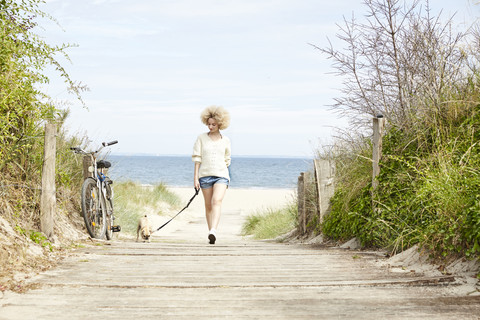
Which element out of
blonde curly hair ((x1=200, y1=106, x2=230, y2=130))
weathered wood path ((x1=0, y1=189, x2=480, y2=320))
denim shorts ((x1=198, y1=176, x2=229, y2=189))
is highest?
blonde curly hair ((x1=200, y1=106, x2=230, y2=130))

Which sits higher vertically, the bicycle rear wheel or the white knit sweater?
the white knit sweater

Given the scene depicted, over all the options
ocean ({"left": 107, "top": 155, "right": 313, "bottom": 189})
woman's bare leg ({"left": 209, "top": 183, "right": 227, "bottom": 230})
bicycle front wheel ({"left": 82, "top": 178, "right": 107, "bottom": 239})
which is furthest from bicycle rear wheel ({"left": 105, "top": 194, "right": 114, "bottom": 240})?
ocean ({"left": 107, "top": 155, "right": 313, "bottom": 189})

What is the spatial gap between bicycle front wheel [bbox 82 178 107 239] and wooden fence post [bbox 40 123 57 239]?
0.55 metres

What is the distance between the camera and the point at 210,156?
7.88m

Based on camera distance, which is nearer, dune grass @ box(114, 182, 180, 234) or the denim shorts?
the denim shorts

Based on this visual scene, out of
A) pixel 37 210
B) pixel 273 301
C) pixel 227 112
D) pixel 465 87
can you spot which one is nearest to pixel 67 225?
pixel 37 210

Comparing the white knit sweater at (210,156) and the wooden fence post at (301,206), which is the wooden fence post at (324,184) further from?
the white knit sweater at (210,156)

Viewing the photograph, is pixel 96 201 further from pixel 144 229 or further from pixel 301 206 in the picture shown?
pixel 301 206

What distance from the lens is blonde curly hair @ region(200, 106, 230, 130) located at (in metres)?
7.89

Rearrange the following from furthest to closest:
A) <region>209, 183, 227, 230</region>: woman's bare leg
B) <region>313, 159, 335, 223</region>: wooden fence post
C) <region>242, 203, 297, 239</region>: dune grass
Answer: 1. <region>242, 203, 297, 239</region>: dune grass
2. <region>313, 159, 335, 223</region>: wooden fence post
3. <region>209, 183, 227, 230</region>: woman's bare leg

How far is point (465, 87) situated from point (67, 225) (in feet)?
18.7

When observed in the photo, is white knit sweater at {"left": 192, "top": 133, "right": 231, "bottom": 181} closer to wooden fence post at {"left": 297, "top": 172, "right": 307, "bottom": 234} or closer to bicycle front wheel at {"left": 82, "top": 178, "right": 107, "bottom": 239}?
bicycle front wheel at {"left": 82, "top": 178, "right": 107, "bottom": 239}

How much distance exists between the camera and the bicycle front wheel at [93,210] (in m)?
7.23

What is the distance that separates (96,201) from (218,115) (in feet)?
6.98
